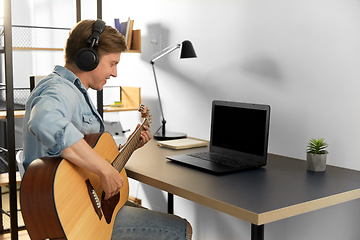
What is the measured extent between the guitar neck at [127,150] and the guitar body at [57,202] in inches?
7.8

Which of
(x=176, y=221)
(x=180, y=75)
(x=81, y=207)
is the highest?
(x=180, y=75)

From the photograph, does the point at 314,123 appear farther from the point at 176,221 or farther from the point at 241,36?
the point at 176,221

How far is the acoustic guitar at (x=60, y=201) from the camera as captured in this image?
1.00 metres

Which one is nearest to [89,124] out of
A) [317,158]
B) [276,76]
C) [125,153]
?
[125,153]

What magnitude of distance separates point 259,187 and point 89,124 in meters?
0.62

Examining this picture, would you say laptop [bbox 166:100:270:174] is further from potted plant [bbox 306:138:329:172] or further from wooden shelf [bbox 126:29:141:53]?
wooden shelf [bbox 126:29:141:53]

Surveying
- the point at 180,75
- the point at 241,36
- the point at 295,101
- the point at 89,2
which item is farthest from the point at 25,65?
the point at 295,101

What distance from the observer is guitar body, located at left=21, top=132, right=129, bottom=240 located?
100 centimetres

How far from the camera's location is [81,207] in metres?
1.08

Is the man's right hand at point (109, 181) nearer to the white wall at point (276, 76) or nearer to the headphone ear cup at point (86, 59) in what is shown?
the headphone ear cup at point (86, 59)

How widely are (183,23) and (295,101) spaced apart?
98 centimetres

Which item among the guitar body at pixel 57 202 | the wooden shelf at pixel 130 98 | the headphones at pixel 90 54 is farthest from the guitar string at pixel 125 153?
the wooden shelf at pixel 130 98

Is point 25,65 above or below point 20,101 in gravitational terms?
above

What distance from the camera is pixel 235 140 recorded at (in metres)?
1.73
